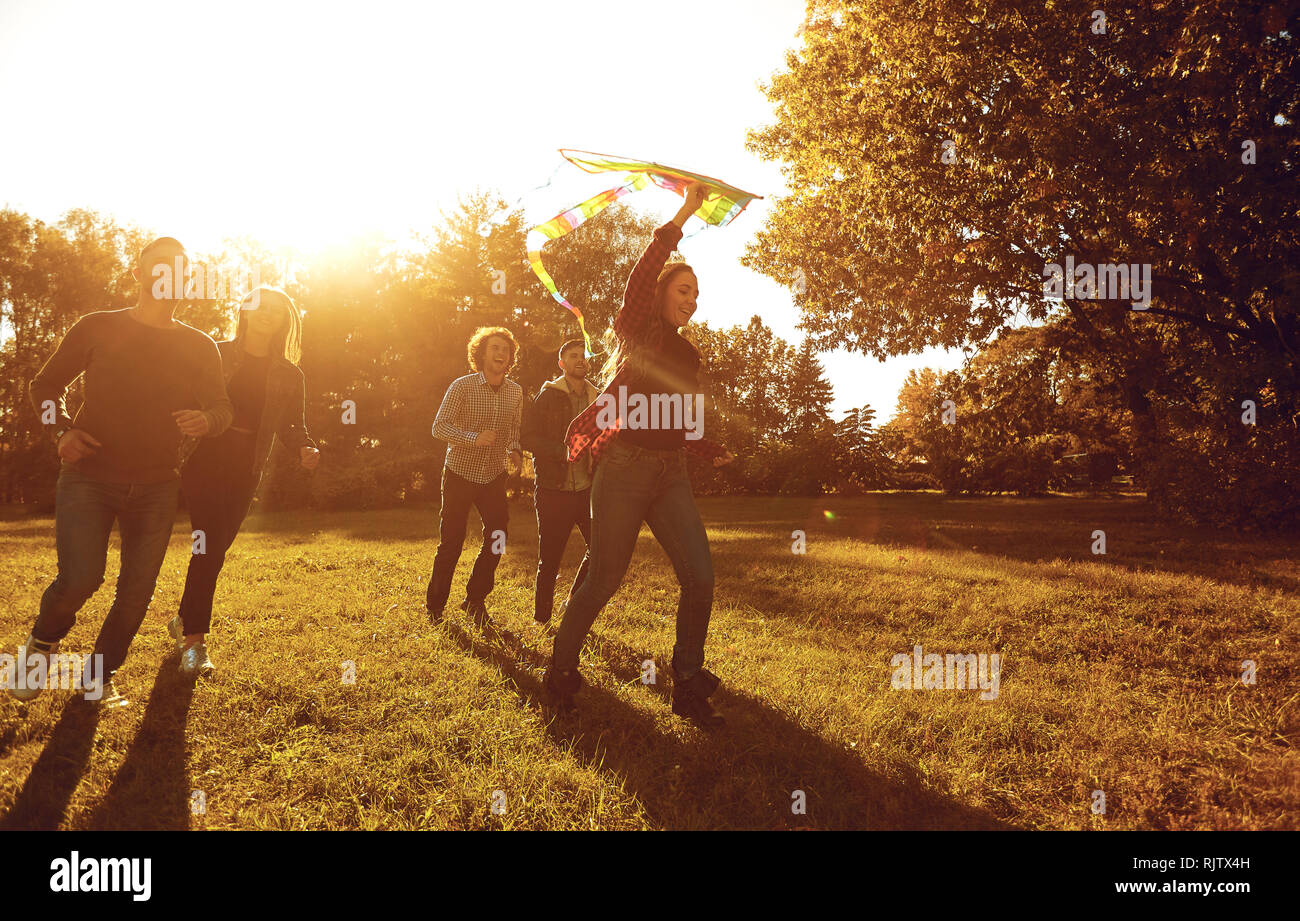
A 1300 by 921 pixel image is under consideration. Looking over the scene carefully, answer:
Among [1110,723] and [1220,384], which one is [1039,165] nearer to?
[1220,384]

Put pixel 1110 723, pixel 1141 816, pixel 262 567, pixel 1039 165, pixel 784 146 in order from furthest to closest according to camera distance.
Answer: pixel 784 146 < pixel 1039 165 < pixel 262 567 < pixel 1110 723 < pixel 1141 816

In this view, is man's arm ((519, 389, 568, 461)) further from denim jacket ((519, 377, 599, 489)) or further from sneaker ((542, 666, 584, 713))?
sneaker ((542, 666, 584, 713))

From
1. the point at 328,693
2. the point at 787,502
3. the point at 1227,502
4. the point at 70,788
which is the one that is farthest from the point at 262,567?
the point at 787,502

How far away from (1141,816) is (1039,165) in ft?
39.5

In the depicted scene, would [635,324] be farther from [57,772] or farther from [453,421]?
[57,772]

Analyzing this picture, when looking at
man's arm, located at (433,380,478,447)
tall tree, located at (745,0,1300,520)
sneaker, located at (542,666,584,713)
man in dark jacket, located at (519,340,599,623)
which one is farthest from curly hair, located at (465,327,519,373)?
tall tree, located at (745,0,1300,520)

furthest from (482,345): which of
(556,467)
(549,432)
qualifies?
(556,467)

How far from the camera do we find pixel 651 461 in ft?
12.9

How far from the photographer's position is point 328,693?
441 centimetres

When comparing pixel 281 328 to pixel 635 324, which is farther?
pixel 281 328

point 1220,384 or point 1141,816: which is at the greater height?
point 1220,384

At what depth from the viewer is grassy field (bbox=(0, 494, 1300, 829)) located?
3055 mm

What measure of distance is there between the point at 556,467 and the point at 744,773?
334 centimetres

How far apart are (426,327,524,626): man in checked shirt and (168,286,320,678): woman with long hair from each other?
123 centimetres
